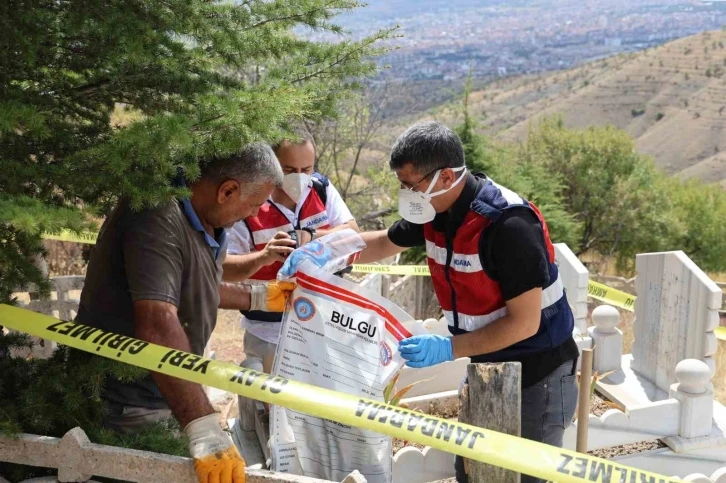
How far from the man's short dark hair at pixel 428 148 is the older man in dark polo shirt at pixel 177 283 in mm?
585

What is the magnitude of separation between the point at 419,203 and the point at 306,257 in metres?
0.56

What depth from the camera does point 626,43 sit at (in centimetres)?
18175

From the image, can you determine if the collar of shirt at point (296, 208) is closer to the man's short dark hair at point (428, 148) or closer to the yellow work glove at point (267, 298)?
the yellow work glove at point (267, 298)

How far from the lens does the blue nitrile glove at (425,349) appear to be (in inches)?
114

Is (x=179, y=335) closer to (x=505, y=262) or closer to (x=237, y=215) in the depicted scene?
(x=237, y=215)

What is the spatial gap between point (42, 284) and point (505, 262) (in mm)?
1686

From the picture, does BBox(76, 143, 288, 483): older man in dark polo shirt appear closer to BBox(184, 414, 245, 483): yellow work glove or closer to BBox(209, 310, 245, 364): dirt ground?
BBox(184, 414, 245, 483): yellow work glove

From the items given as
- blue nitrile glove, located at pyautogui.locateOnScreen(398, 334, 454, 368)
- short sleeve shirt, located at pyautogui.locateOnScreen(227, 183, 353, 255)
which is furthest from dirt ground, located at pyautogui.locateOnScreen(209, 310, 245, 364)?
blue nitrile glove, located at pyautogui.locateOnScreen(398, 334, 454, 368)

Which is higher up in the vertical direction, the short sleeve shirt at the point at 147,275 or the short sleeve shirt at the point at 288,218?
the short sleeve shirt at the point at 147,275

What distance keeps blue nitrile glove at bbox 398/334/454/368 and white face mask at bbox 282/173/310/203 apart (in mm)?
1305

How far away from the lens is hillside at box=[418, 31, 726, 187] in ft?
283

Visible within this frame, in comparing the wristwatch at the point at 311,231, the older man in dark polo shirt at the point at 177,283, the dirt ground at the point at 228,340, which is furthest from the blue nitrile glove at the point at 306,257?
the dirt ground at the point at 228,340

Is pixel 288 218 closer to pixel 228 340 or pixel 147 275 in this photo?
pixel 147 275

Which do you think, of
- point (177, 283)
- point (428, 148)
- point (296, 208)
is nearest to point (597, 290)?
point (296, 208)
